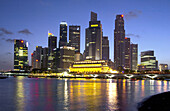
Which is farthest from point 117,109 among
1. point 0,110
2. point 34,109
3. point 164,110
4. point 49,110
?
point 0,110

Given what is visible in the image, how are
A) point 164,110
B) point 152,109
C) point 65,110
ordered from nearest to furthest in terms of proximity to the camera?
1. point 164,110
2. point 152,109
3. point 65,110

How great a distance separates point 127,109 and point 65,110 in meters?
11.1

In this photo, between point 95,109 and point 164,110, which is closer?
point 164,110

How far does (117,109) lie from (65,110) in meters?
9.28

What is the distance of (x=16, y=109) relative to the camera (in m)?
40.0

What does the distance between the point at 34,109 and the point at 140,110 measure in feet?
61.2

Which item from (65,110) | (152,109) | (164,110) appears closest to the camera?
A: (164,110)

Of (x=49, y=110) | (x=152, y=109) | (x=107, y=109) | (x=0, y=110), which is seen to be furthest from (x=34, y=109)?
(x=152, y=109)

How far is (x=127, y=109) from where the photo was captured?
40.2 m

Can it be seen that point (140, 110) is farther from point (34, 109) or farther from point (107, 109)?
point (34, 109)

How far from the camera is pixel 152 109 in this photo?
36.1m

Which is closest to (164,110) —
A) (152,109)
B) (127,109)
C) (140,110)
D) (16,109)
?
(152,109)

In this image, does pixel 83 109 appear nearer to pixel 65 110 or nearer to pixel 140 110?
pixel 65 110

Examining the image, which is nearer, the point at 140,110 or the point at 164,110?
the point at 164,110
